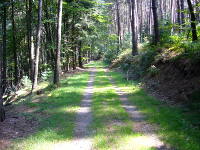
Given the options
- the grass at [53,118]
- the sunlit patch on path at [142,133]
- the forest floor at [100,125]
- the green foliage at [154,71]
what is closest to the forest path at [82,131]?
the forest floor at [100,125]

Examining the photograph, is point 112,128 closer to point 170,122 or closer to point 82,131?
point 82,131

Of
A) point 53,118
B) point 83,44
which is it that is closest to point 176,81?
point 53,118

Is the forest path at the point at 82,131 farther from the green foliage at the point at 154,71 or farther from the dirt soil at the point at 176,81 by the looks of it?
the green foliage at the point at 154,71

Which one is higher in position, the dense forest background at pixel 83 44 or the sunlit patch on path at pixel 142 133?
the dense forest background at pixel 83 44

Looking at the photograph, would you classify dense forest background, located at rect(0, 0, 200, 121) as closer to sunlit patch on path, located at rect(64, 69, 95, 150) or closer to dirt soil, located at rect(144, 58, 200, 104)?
dirt soil, located at rect(144, 58, 200, 104)

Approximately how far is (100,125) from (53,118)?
2295mm

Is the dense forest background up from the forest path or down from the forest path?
up

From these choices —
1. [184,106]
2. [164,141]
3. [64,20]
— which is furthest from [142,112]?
[64,20]

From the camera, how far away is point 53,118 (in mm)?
11367

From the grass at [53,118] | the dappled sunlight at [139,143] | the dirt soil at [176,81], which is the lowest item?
the dappled sunlight at [139,143]

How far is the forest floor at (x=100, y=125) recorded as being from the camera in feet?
27.3

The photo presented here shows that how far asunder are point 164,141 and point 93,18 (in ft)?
86.5

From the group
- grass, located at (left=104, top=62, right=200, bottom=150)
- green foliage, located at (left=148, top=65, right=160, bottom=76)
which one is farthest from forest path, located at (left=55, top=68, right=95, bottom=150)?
green foliage, located at (left=148, top=65, right=160, bottom=76)

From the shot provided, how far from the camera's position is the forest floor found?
8320 mm
